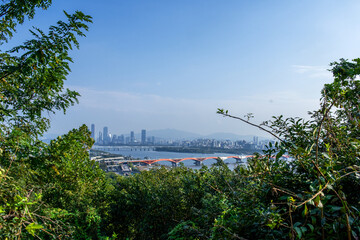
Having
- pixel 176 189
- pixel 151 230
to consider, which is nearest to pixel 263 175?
pixel 176 189

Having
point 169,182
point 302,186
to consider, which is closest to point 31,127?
point 169,182

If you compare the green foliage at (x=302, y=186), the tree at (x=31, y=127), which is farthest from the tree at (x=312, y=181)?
the tree at (x=31, y=127)

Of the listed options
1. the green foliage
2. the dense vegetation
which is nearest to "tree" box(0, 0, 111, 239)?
the dense vegetation

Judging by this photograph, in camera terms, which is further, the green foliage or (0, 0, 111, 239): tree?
(0, 0, 111, 239): tree

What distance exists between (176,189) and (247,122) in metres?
3.73

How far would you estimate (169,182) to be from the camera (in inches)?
220

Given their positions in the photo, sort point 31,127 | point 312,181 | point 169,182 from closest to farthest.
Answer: point 312,181, point 31,127, point 169,182

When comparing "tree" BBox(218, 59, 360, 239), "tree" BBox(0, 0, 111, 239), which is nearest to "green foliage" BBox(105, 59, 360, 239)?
"tree" BBox(218, 59, 360, 239)

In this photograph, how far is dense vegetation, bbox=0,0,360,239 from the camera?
1211 millimetres

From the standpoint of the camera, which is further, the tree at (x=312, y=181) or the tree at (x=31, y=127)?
the tree at (x=31, y=127)

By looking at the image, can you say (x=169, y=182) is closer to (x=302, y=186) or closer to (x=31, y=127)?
(x=31, y=127)

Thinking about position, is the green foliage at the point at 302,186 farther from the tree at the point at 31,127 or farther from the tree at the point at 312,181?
the tree at the point at 31,127

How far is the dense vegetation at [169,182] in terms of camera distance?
3.97 feet

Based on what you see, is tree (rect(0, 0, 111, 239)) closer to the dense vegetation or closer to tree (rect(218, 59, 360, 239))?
the dense vegetation
